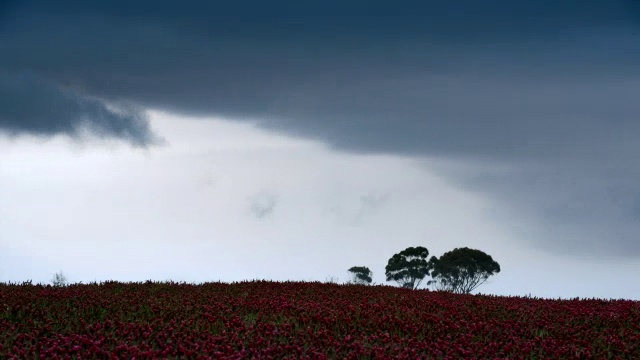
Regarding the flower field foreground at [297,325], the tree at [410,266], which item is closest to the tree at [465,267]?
the tree at [410,266]

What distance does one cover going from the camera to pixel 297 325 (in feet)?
54.3

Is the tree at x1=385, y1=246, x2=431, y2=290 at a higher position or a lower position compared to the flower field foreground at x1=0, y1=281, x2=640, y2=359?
higher

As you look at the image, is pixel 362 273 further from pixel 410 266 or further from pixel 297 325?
pixel 297 325

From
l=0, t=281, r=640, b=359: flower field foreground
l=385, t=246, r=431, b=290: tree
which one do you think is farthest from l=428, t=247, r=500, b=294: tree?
l=0, t=281, r=640, b=359: flower field foreground

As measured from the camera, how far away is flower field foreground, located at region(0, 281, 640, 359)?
14.3 meters

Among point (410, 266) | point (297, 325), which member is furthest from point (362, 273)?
point (297, 325)

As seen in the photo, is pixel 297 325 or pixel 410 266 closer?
pixel 297 325

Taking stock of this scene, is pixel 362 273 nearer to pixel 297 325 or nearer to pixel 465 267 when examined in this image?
pixel 465 267

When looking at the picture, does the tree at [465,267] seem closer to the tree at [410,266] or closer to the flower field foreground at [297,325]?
the tree at [410,266]

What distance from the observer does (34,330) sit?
15125 mm

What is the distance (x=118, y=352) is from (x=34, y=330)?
2608 millimetres

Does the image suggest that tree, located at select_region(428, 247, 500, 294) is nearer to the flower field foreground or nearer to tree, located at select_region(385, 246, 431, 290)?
tree, located at select_region(385, 246, 431, 290)

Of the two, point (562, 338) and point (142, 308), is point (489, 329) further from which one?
point (142, 308)

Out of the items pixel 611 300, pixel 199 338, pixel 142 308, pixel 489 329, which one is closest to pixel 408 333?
pixel 489 329
